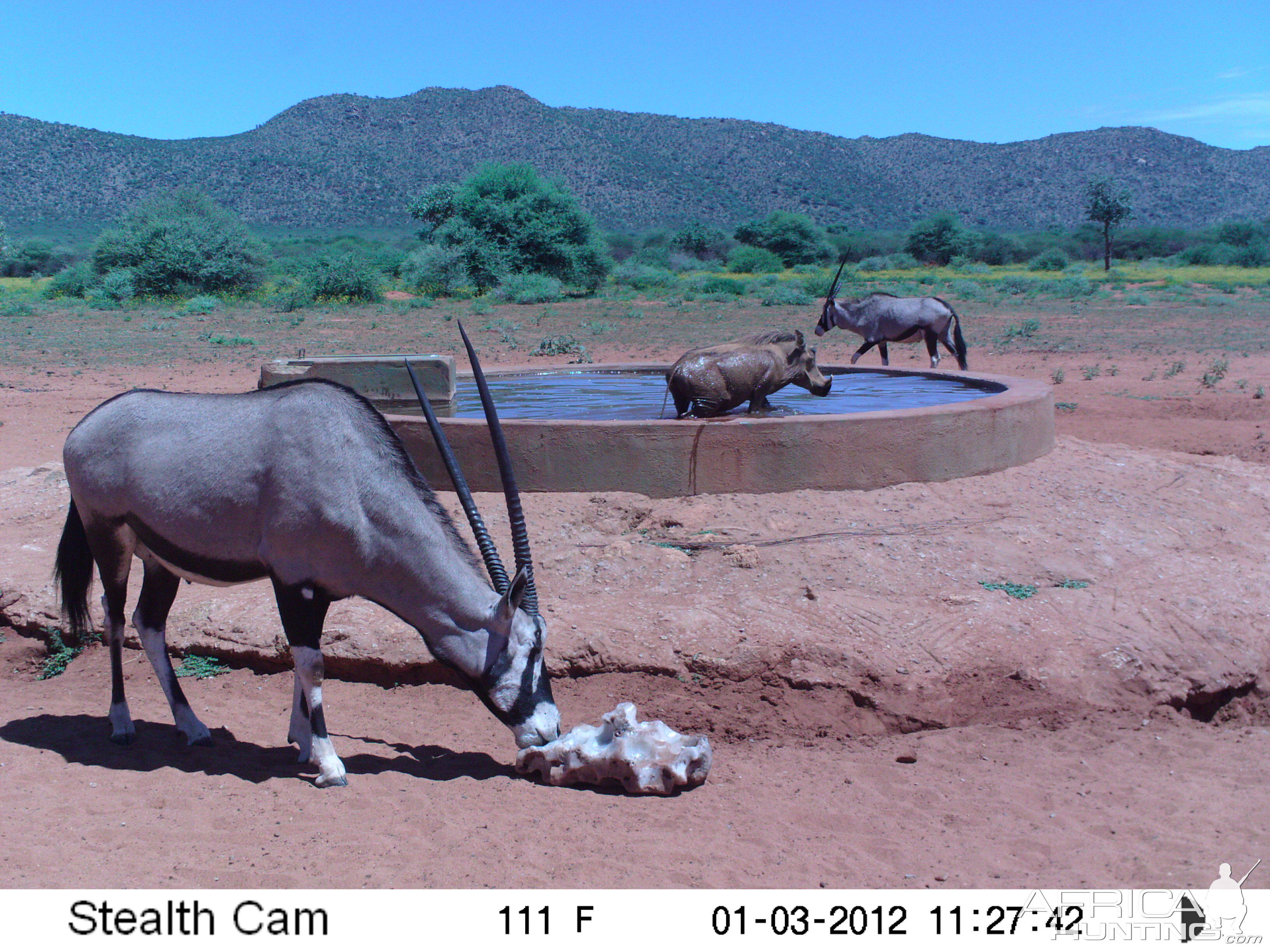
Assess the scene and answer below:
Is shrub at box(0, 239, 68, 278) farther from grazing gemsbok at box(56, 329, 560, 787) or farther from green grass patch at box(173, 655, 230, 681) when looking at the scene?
grazing gemsbok at box(56, 329, 560, 787)

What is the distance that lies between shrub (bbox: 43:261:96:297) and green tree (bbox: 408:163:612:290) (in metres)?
11.6

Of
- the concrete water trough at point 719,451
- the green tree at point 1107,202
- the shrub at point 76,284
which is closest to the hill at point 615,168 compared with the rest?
the green tree at point 1107,202

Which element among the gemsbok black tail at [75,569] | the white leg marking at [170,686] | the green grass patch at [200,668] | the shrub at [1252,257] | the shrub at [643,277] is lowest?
the green grass patch at [200,668]

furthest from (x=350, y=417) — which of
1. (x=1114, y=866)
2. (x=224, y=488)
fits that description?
(x=1114, y=866)

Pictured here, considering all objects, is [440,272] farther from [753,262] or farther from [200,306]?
[753,262]

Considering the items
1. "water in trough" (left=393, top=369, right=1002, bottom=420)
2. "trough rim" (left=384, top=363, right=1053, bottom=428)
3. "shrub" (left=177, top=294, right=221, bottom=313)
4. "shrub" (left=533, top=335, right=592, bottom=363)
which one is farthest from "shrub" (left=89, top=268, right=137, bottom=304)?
"trough rim" (left=384, top=363, right=1053, bottom=428)

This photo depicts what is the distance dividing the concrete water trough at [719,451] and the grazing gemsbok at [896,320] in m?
7.73

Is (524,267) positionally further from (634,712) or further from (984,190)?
(984,190)

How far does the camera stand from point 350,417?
12.7 feet

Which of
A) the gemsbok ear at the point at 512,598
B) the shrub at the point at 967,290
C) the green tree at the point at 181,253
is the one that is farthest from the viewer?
the green tree at the point at 181,253

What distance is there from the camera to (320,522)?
3.67 meters

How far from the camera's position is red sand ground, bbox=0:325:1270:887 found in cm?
331

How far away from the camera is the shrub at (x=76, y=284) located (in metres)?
34.4

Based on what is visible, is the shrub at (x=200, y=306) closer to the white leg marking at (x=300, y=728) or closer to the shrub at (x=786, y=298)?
the shrub at (x=786, y=298)
